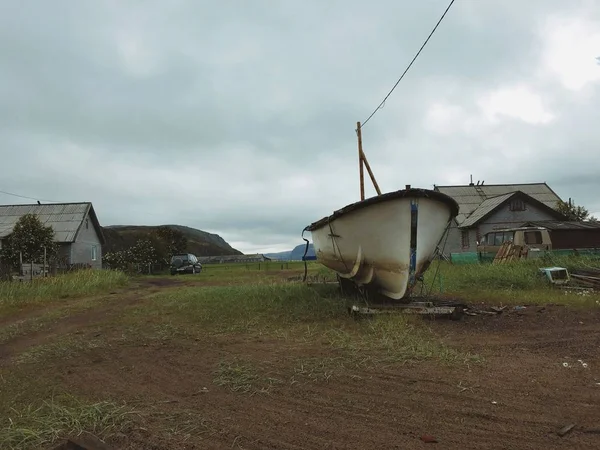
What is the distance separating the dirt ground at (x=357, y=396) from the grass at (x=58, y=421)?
0.20 metres

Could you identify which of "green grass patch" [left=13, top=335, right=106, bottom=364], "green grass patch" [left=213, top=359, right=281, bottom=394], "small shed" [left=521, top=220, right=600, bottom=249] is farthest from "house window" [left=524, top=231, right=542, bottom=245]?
"green grass patch" [left=13, top=335, right=106, bottom=364]

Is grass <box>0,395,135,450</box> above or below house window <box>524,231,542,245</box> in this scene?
below

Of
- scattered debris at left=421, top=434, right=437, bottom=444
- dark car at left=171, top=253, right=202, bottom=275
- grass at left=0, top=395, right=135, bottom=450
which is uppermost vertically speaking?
dark car at left=171, top=253, right=202, bottom=275

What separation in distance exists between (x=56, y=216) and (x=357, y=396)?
30.7m

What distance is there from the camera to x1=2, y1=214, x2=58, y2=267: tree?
22.9m

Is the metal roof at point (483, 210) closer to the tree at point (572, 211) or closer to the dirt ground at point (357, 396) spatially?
the tree at point (572, 211)

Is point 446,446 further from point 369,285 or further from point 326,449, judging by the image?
point 369,285

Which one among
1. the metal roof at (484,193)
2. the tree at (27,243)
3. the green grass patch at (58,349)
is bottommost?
the green grass patch at (58,349)

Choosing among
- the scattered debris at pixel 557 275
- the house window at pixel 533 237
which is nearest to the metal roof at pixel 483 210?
the house window at pixel 533 237

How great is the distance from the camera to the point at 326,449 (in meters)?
2.70

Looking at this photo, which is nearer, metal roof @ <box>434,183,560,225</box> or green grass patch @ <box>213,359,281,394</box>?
green grass patch @ <box>213,359,281,394</box>

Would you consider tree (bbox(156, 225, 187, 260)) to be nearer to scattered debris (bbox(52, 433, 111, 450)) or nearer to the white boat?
the white boat

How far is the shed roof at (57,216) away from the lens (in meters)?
27.8

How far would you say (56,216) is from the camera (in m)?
29.6
